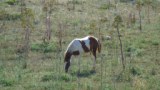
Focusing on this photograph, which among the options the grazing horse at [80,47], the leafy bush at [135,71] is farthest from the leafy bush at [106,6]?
the leafy bush at [135,71]

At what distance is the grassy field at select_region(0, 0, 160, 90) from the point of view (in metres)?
16.0

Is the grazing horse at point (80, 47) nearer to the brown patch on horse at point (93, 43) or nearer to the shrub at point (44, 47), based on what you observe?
the brown patch on horse at point (93, 43)

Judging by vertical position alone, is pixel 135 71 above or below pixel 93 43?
below

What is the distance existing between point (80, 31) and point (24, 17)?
459 cm

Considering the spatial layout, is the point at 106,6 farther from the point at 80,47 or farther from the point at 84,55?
the point at 80,47

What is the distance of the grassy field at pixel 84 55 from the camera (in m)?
16.0

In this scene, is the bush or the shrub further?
the bush

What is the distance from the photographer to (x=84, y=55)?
20.4m

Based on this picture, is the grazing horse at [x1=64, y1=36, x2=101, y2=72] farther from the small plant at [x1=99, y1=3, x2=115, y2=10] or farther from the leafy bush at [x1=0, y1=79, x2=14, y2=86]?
the small plant at [x1=99, y1=3, x2=115, y2=10]

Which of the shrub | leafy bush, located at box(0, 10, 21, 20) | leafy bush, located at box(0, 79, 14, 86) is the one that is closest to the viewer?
leafy bush, located at box(0, 79, 14, 86)

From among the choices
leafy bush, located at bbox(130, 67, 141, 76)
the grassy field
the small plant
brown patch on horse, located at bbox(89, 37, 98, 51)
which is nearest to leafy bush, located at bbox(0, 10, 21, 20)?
the grassy field

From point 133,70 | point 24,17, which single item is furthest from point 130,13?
point 133,70

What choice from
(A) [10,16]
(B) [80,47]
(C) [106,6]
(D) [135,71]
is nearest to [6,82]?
(B) [80,47]

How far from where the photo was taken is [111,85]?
15641mm
